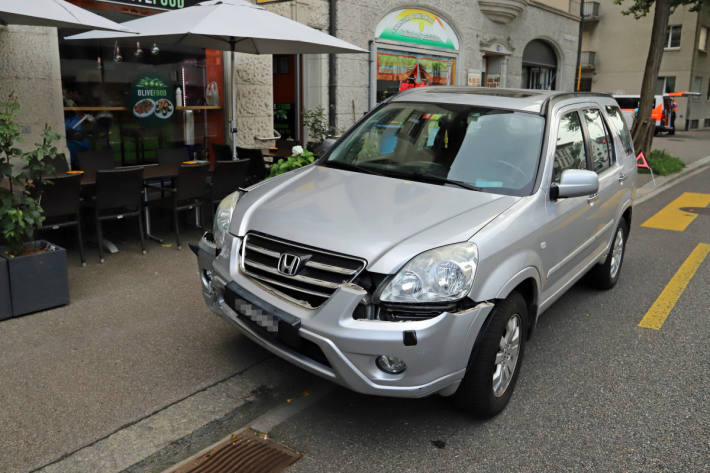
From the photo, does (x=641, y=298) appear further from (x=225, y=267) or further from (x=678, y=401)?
(x=225, y=267)

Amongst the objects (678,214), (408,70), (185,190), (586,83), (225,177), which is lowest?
(678,214)

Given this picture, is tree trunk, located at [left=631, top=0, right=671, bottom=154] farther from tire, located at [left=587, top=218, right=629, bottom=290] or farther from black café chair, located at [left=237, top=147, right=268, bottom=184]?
black café chair, located at [left=237, top=147, right=268, bottom=184]

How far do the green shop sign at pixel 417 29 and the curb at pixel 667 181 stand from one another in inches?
226

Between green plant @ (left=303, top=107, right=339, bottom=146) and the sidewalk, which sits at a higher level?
green plant @ (left=303, top=107, right=339, bottom=146)

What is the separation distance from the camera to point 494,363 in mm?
3391

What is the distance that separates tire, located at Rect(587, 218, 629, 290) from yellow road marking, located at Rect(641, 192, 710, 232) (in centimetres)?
332

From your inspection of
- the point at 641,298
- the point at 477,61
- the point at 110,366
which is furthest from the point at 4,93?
the point at 477,61

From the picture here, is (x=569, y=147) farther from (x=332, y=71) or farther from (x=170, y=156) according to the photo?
(x=332, y=71)

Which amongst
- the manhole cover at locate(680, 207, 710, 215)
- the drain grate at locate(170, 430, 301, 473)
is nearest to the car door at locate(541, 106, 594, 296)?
the drain grate at locate(170, 430, 301, 473)

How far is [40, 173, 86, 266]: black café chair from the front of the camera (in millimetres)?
5742

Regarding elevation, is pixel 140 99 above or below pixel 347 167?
above

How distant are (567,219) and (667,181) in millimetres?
11028

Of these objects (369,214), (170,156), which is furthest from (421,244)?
(170,156)

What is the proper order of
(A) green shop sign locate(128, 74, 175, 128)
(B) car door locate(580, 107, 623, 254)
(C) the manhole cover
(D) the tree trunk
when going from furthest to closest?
(D) the tree trunk, (C) the manhole cover, (A) green shop sign locate(128, 74, 175, 128), (B) car door locate(580, 107, 623, 254)
